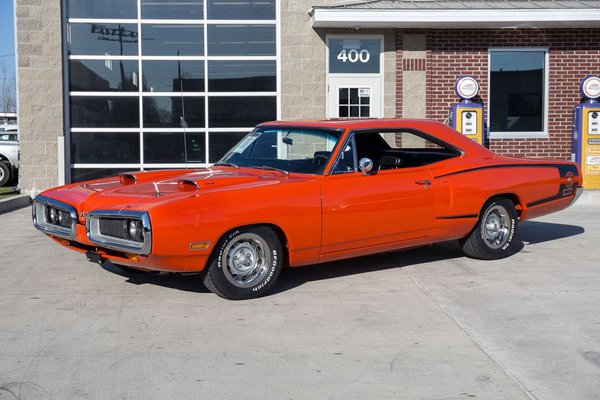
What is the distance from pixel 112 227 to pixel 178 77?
923 cm

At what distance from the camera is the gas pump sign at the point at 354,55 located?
48.0 ft

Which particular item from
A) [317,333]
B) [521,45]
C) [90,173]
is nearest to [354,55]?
[521,45]

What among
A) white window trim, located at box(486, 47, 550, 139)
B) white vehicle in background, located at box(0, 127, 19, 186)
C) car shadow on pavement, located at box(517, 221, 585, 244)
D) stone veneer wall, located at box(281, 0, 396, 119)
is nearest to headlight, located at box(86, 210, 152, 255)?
car shadow on pavement, located at box(517, 221, 585, 244)

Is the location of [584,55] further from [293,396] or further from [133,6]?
[293,396]

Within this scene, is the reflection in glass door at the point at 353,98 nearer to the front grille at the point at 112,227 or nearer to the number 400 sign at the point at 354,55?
the number 400 sign at the point at 354,55

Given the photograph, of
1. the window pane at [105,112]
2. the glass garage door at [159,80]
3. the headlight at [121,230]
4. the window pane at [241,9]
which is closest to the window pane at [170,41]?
the glass garage door at [159,80]

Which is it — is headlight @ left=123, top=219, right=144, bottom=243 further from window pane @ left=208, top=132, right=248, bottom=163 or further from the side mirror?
window pane @ left=208, top=132, right=248, bottom=163

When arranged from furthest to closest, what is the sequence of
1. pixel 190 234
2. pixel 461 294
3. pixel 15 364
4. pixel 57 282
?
pixel 57 282 < pixel 461 294 < pixel 190 234 < pixel 15 364

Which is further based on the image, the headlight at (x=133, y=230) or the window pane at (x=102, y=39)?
the window pane at (x=102, y=39)

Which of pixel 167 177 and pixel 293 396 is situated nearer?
pixel 293 396

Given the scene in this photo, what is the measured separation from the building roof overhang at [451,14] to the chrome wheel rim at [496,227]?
6.89 m

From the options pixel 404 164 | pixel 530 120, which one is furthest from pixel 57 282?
pixel 530 120

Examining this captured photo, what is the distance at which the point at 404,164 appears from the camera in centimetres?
727

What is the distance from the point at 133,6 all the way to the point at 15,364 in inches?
438
